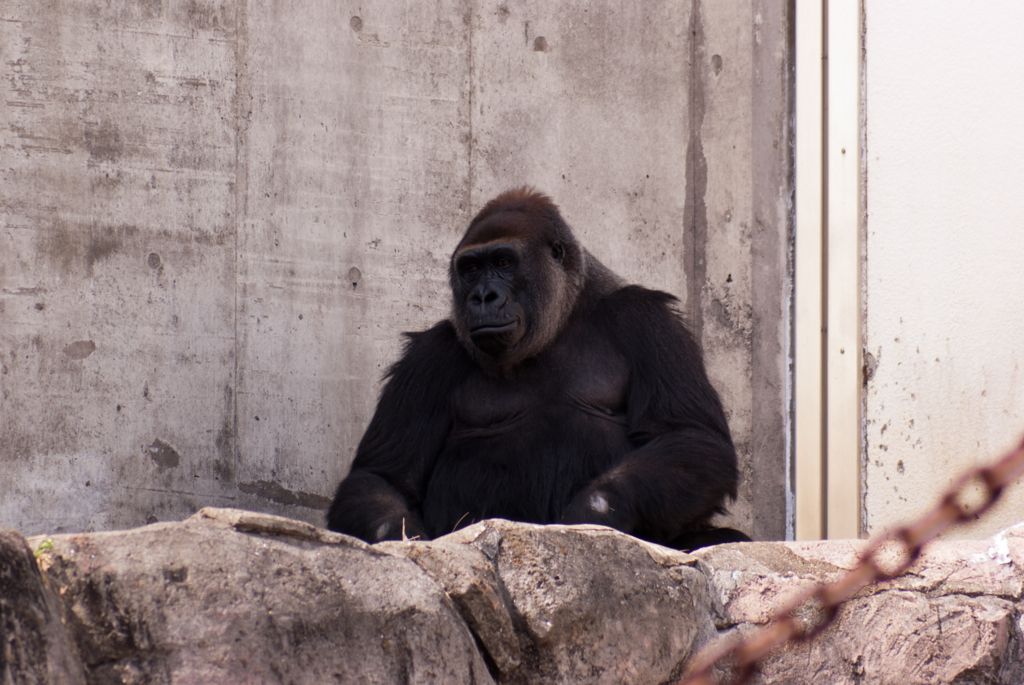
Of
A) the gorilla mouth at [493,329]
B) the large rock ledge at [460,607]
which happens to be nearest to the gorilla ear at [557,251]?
the gorilla mouth at [493,329]

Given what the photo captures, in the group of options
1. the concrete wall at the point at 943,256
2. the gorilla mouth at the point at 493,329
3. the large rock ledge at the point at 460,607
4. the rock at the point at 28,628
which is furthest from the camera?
the concrete wall at the point at 943,256

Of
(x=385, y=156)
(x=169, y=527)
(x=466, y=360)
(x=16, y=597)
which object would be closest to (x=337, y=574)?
(x=169, y=527)

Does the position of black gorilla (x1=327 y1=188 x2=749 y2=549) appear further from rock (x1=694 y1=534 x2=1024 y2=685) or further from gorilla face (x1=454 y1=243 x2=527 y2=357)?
rock (x1=694 y1=534 x2=1024 y2=685)

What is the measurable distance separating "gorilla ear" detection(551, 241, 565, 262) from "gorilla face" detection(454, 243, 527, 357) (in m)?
0.21

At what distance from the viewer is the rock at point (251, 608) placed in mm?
2188

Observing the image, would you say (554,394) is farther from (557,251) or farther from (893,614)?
(893,614)

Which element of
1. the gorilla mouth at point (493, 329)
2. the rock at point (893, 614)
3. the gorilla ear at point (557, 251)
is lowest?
the rock at point (893, 614)

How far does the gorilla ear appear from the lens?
183 inches

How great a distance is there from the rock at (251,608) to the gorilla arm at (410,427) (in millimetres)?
1751

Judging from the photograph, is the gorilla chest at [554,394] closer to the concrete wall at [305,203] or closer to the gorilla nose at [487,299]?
the gorilla nose at [487,299]

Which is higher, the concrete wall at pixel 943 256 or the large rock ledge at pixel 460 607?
the concrete wall at pixel 943 256

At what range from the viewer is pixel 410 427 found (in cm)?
454

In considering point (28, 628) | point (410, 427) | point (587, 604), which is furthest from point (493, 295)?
point (28, 628)

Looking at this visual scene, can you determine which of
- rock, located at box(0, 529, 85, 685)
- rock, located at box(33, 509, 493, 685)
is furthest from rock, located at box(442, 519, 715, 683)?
rock, located at box(0, 529, 85, 685)
